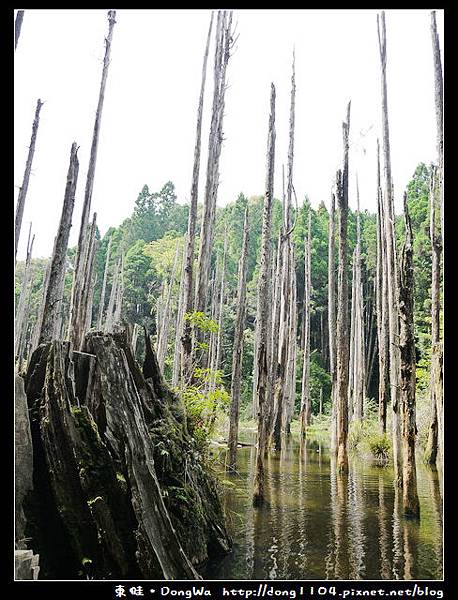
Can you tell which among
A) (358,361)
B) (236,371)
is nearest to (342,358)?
(236,371)

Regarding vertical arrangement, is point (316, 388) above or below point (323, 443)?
above

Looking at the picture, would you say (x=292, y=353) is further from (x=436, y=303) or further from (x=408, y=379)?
(x=408, y=379)

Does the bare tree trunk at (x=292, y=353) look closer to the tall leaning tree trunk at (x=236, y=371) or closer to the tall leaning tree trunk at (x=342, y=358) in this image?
the tall leaning tree trunk at (x=236, y=371)

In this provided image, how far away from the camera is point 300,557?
207 inches

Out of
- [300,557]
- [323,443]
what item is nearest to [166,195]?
[323,443]

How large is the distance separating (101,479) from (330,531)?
11.9ft

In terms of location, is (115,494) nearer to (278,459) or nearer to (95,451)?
(95,451)

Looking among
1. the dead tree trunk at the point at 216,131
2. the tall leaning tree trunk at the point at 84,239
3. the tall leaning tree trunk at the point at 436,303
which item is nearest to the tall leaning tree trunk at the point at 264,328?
the dead tree trunk at the point at 216,131

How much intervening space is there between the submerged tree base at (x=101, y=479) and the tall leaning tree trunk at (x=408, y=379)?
3.30 meters

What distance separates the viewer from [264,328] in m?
8.16

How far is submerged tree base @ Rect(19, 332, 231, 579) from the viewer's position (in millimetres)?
3754
